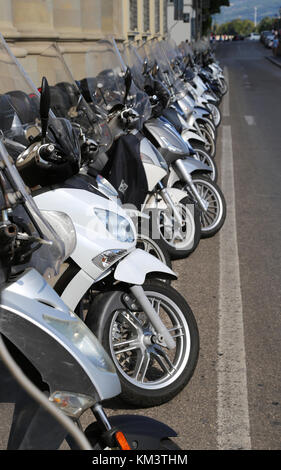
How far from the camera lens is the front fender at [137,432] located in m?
2.01

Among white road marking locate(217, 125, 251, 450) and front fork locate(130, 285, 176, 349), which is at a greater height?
front fork locate(130, 285, 176, 349)

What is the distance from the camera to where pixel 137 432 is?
6.68 feet

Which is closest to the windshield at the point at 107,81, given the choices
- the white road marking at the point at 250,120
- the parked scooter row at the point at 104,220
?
the parked scooter row at the point at 104,220

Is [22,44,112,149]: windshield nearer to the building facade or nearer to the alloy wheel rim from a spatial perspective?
the alloy wheel rim

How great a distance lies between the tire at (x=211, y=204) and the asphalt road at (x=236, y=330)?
0.35 feet

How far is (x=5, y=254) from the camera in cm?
185

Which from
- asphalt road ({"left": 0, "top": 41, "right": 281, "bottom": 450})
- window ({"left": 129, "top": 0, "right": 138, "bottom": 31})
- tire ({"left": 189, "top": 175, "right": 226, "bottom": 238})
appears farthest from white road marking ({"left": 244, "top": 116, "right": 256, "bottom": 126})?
window ({"left": 129, "top": 0, "right": 138, "bottom": 31})

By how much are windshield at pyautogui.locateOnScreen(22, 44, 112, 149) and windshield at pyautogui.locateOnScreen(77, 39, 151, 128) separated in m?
0.38

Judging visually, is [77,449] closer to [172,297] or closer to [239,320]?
[172,297]

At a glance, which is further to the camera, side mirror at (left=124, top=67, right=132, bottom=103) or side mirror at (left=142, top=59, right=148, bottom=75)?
side mirror at (left=142, top=59, right=148, bottom=75)

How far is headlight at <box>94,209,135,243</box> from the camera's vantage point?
2895mm

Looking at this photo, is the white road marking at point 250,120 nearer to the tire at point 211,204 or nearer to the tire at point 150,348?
the tire at point 211,204

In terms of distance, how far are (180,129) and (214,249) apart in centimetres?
128
